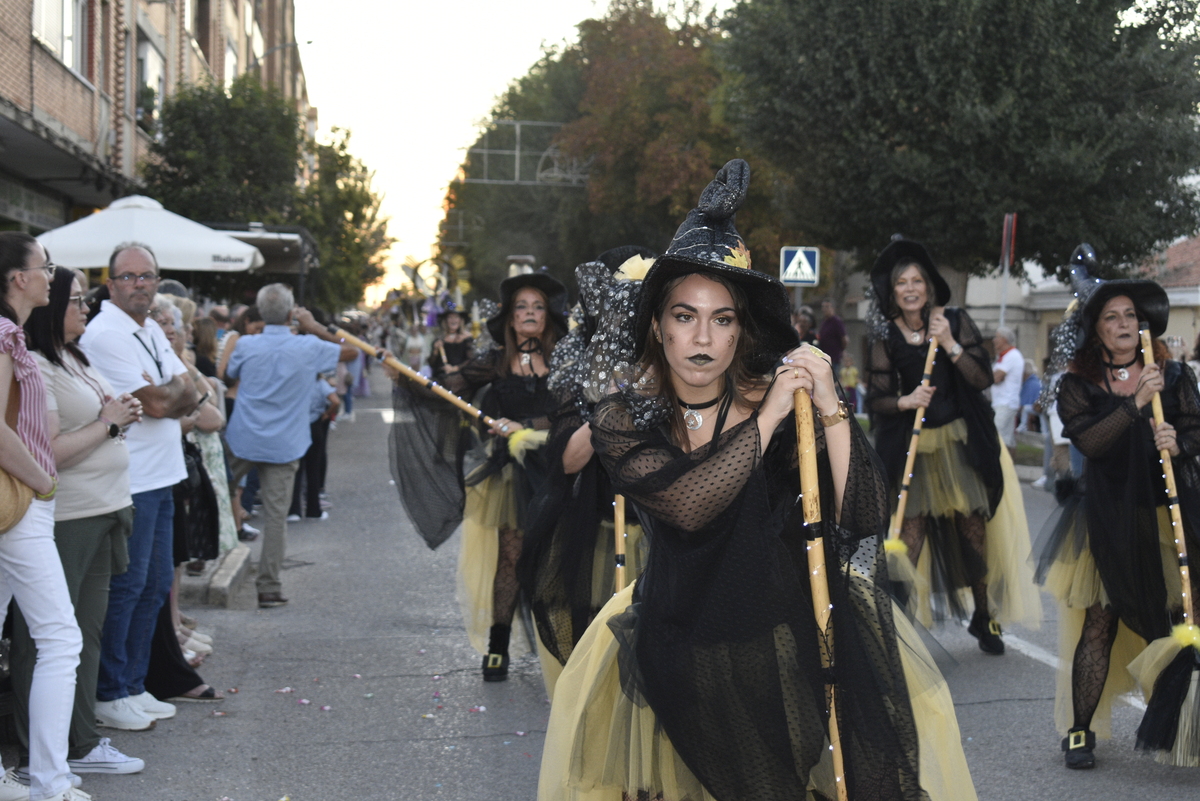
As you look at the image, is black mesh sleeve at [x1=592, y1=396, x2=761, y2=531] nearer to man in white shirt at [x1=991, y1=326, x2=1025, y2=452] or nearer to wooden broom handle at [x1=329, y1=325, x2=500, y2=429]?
wooden broom handle at [x1=329, y1=325, x2=500, y2=429]

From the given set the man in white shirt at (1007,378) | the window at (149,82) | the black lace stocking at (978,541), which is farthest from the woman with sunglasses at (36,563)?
the window at (149,82)

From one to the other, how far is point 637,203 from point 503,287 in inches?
1167

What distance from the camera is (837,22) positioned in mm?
20500

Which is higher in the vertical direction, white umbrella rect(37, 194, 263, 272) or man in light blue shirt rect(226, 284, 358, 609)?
white umbrella rect(37, 194, 263, 272)

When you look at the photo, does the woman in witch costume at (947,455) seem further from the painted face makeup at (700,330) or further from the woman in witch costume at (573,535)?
the painted face makeup at (700,330)

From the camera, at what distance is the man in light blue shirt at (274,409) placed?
834cm

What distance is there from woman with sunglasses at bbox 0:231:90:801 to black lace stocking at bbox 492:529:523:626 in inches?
Answer: 98.5

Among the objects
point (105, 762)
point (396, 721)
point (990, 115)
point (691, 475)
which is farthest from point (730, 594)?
point (990, 115)

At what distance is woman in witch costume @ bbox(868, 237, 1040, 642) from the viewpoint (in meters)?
6.98

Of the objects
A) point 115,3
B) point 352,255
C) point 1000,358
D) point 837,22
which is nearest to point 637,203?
point 352,255

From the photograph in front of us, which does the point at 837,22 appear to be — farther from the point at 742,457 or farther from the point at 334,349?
the point at 742,457

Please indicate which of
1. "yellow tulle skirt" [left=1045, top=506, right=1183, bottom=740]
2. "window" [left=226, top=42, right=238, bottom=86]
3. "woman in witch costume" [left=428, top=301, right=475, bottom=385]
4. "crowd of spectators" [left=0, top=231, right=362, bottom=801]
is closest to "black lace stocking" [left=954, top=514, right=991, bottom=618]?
"yellow tulle skirt" [left=1045, top=506, right=1183, bottom=740]
